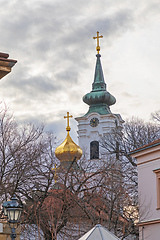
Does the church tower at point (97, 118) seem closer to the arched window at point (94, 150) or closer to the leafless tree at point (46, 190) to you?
the arched window at point (94, 150)

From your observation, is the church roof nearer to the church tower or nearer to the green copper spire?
the church tower

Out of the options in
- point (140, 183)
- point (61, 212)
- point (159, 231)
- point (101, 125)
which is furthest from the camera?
point (101, 125)

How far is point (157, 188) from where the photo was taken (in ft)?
88.6

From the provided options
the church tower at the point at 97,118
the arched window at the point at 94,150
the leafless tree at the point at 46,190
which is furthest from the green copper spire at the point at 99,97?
the leafless tree at the point at 46,190

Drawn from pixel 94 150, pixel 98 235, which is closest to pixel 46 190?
pixel 98 235

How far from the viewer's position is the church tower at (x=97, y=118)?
65.2m

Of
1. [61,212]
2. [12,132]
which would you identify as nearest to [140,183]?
[61,212]

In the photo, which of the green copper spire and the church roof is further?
the green copper spire

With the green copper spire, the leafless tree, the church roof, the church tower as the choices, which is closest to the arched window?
the church tower

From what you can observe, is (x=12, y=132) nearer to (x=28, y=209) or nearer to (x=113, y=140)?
(x=28, y=209)

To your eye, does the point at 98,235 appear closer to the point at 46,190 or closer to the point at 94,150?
the point at 46,190

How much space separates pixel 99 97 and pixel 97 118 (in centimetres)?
244

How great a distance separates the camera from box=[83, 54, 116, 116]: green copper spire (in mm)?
66562

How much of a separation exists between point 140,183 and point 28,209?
6.15 metres
